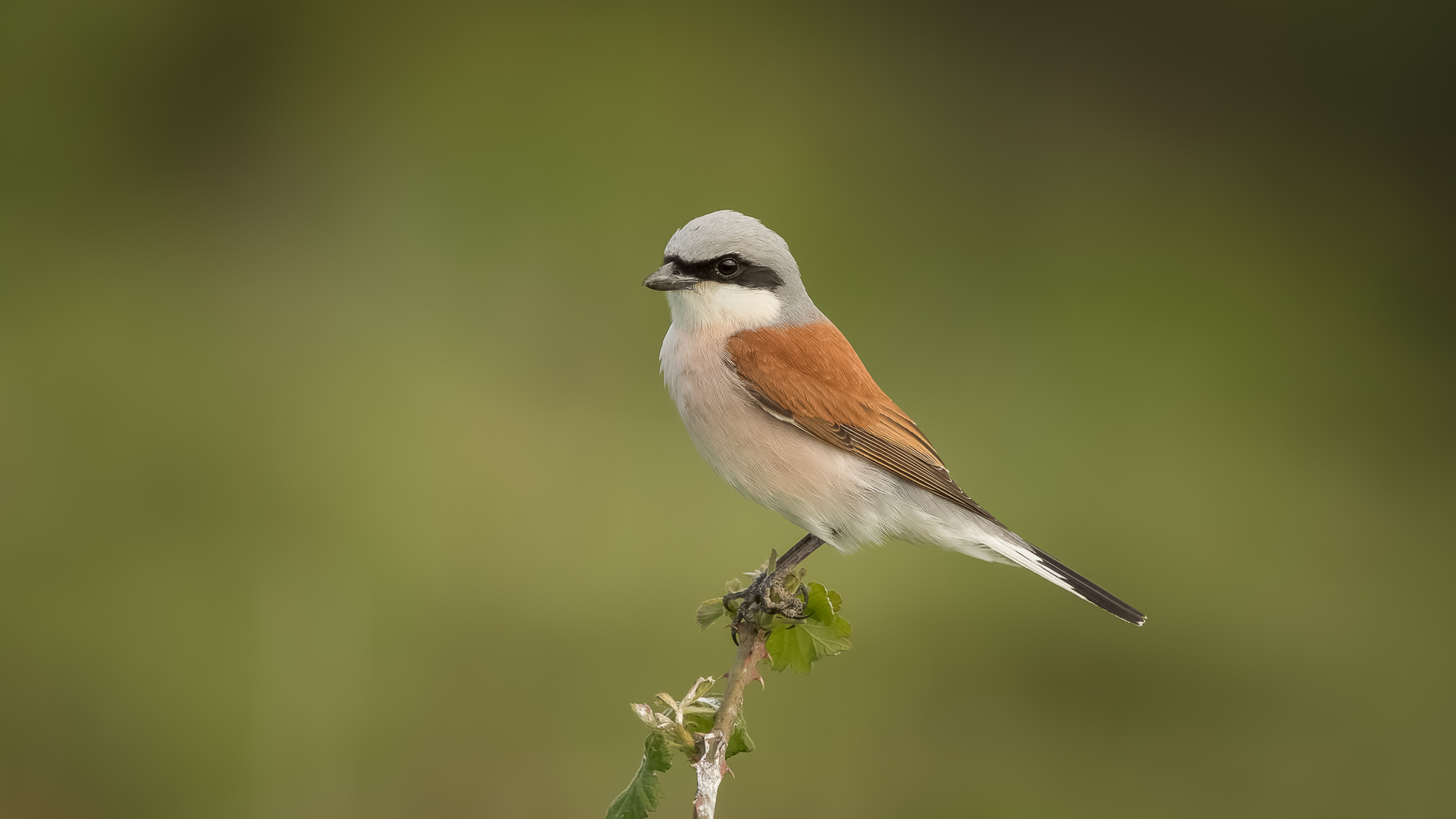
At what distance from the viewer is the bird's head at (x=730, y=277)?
1.68 meters

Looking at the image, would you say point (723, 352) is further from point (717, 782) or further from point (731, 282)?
point (717, 782)

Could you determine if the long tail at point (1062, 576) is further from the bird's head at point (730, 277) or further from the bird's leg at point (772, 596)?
the bird's head at point (730, 277)

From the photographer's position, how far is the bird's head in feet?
5.53

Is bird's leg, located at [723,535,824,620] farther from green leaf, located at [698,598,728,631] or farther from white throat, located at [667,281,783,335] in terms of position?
white throat, located at [667,281,783,335]

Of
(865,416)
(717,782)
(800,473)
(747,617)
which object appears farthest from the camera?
(865,416)

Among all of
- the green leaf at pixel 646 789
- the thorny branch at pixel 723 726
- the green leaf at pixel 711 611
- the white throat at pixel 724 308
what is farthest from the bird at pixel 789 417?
the green leaf at pixel 646 789

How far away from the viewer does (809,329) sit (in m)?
1.94

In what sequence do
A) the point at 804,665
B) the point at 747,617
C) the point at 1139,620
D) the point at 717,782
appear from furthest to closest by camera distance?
the point at 1139,620, the point at 747,617, the point at 804,665, the point at 717,782

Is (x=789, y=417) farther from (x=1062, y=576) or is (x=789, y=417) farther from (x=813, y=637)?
(x=813, y=637)

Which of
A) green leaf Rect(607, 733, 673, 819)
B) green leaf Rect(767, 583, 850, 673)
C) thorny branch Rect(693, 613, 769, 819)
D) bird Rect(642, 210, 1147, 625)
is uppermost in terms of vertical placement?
bird Rect(642, 210, 1147, 625)

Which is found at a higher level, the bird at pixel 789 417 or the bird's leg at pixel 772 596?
the bird at pixel 789 417

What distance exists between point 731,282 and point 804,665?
33.6 inches

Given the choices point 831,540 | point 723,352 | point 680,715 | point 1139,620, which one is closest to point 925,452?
point 831,540

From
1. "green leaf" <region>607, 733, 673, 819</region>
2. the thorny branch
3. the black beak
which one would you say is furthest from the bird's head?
"green leaf" <region>607, 733, 673, 819</region>
